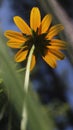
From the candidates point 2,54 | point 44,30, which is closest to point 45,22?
point 44,30

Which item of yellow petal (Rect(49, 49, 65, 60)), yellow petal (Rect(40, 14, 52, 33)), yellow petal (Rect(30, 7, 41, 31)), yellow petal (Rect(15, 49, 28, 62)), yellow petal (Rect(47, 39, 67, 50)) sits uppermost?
yellow petal (Rect(30, 7, 41, 31))

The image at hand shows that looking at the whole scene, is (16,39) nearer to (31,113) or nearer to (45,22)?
(45,22)

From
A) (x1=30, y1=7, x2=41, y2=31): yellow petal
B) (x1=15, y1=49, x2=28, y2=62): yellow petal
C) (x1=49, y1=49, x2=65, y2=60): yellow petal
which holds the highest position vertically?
(x1=30, y1=7, x2=41, y2=31): yellow petal

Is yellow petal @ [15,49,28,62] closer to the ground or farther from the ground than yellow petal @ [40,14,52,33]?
closer to the ground

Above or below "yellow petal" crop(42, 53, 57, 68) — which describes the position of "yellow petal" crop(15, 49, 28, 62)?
above

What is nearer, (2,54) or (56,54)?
(2,54)

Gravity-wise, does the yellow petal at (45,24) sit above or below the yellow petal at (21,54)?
above

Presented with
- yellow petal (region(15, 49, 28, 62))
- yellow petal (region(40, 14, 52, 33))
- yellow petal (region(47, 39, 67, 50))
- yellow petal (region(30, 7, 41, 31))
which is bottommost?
yellow petal (region(47, 39, 67, 50))
